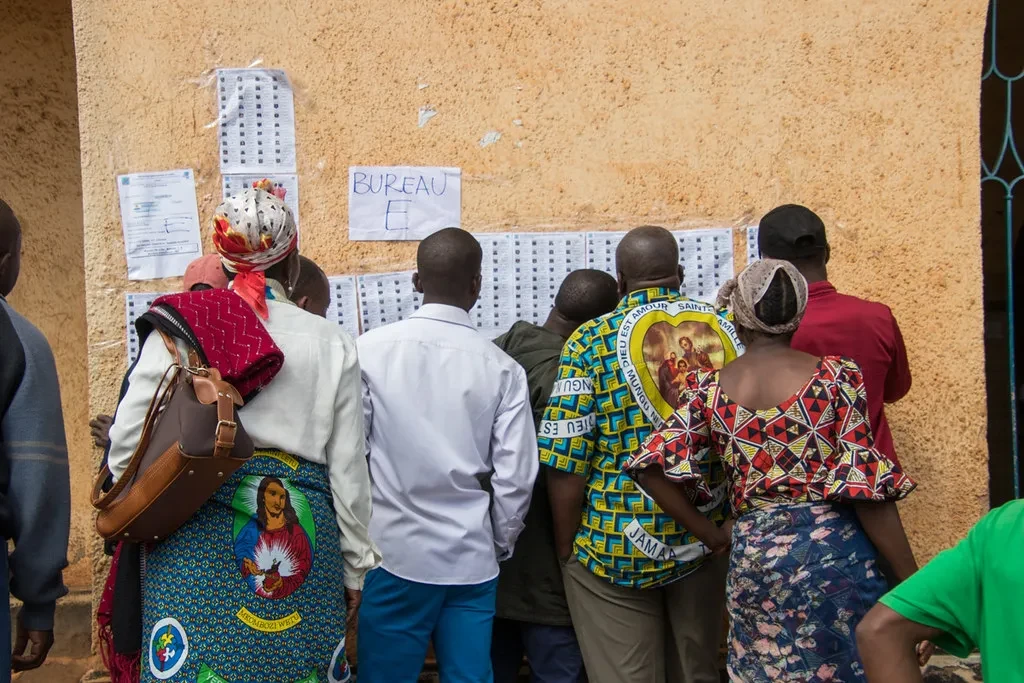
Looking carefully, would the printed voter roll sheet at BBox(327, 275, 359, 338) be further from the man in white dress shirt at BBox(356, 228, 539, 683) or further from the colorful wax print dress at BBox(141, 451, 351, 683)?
the colorful wax print dress at BBox(141, 451, 351, 683)

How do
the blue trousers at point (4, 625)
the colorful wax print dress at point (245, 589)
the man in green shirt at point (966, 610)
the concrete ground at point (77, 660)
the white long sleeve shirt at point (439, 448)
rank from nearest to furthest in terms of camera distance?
the man in green shirt at point (966, 610) < the colorful wax print dress at point (245, 589) < the blue trousers at point (4, 625) < the white long sleeve shirt at point (439, 448) < the concrete ground at point (77, 660)

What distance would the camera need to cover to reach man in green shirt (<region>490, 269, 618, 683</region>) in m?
3.32

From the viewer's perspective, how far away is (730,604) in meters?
2.60

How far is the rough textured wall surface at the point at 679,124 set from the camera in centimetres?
387

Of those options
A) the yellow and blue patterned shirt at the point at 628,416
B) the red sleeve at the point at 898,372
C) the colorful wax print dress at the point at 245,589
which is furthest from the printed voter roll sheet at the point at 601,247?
the colorful wax print dress at the point at 245,589

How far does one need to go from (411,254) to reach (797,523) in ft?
6.55

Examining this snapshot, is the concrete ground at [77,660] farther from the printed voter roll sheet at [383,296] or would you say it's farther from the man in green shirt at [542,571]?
the printed voter roll sheet at [383,296]

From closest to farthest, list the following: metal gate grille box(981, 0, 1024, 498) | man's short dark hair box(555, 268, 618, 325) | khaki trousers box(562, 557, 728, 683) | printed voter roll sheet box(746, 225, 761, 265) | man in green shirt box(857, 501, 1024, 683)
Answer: man in green shirt box(857, 501, 1024, 683) < khaki trousers box(562, 557, 728, 683) < man's short dark hair box(555, 268, 618, 325) < printed voter roll sheet box(746, 225, 761, 265) < metal gate grille box(981, 0, 1024, 498)

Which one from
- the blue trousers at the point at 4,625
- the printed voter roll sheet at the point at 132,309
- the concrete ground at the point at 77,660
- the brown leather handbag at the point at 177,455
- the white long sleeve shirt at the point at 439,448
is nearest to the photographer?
the brown leather handbag at the point at 177,455

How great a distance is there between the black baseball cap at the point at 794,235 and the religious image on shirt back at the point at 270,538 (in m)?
1.81

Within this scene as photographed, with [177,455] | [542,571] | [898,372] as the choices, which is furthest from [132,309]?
[898,372]

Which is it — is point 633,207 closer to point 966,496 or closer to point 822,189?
point 822,189

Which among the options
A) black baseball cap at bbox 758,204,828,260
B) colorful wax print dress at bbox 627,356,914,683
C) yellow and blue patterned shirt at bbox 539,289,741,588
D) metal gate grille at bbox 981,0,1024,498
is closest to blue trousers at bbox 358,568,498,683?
yellow and blue patterned shirt at bbox 539,289,741,588

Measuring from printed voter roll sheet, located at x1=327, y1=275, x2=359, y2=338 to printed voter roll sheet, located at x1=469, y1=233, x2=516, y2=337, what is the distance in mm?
454
